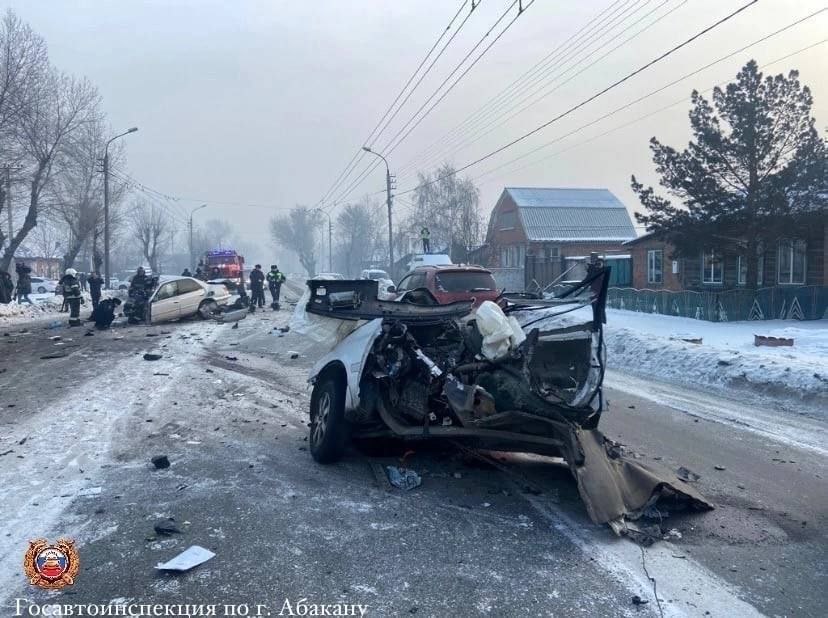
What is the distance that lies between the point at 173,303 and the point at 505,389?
60.3ft

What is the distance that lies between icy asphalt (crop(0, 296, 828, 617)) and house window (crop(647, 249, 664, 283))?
22.9 meters

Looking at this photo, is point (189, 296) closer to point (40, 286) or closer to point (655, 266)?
point (655, 266)

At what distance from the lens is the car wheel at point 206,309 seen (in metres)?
22.2

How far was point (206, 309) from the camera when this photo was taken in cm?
2233

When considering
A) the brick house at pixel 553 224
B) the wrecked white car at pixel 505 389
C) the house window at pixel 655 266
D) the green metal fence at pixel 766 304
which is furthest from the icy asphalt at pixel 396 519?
the brick house at pixel 553 224

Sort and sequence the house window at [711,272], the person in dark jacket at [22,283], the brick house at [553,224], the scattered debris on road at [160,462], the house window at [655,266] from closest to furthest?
1. the scattered debris on road at [160,462]
2. the house window at [711,272]
3. the person in dark jacket at [22,283]
4. the house window at [655,266]
5. the brick house at [553,224]

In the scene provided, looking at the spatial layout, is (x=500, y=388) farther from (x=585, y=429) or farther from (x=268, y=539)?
(x=268, y=539)

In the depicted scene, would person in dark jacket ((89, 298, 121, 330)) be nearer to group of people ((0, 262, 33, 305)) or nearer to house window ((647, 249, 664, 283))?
group of people ((0, 262, 33, 305))

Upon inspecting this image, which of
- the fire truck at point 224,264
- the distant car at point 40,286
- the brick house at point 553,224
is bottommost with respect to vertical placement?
the distant car at point 40,286

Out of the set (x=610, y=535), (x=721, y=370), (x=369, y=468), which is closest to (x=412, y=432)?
(x=369, y=468)

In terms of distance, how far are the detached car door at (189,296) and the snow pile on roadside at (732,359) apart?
1319 cm

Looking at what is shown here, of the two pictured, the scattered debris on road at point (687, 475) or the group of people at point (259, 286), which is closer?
the scattered debris on road at point (687, 475)

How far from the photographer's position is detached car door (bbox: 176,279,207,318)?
2152 centimetres

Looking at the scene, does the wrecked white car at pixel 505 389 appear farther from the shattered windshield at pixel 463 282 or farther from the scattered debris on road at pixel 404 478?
the shattered windshield at pixel 463 282
